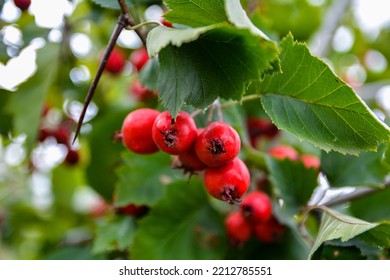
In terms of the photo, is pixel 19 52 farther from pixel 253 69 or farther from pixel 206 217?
pixel 253 69

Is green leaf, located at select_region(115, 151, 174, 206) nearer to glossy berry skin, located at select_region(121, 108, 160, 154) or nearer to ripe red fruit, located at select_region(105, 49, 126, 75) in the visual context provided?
glossy berry skin, located at select_region(121, 108, 160, 154)

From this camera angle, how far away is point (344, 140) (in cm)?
95

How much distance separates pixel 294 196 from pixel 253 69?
0.60 m

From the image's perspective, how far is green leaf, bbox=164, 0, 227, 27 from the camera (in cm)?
83

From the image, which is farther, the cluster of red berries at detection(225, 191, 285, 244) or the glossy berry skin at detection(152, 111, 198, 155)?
the cluster of red berries at detection(225, 191, 285, 244)

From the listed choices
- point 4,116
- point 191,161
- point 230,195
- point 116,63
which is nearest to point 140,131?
point 191,161

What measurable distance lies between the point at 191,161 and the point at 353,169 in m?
0.58

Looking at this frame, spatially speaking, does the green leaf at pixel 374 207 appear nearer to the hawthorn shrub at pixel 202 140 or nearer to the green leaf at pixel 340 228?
the hawthorn shrub at pixel 202 140

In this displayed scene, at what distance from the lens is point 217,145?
34.4 inches

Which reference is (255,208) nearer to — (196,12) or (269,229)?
(269,229)

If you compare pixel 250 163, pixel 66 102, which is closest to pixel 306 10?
pixel 250 163

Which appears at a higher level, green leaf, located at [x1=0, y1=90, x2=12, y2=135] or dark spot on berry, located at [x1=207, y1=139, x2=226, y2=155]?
dark spot on berry, located at [x1=207, y1=139, x2=226, y2=155]

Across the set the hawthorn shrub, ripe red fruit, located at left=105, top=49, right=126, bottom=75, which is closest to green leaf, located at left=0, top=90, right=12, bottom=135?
the hawthorn shrub

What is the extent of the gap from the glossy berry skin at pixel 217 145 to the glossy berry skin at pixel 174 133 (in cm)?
3
